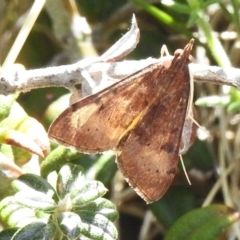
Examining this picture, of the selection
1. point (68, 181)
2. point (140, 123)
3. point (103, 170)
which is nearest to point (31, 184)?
point (68, 181)

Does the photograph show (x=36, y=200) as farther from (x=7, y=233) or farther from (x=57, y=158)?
(x=57, y=158)

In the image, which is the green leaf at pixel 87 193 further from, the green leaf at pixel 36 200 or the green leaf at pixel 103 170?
the green leaf at pixel 103 170

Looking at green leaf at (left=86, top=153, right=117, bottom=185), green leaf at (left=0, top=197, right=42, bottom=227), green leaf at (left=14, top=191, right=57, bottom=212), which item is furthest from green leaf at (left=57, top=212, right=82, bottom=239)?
green leaf at (left=86, top=153, right=117, bottom=185)

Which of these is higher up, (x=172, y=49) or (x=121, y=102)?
(x=121, y=102)

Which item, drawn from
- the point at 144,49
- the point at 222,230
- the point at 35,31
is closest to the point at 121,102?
the point at 222,230

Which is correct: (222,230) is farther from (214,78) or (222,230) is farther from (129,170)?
(214,78)

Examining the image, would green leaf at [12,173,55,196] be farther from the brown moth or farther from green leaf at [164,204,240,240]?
green leaf at [164,204,240,240]

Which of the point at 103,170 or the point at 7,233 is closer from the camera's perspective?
the point at 7,233
